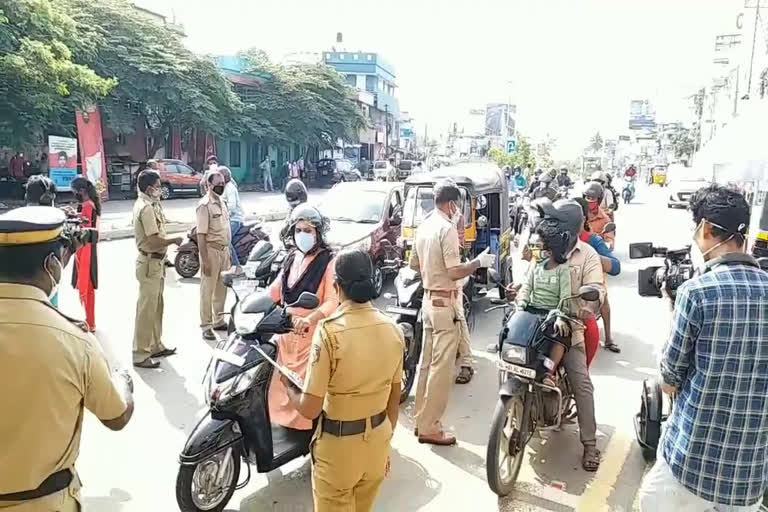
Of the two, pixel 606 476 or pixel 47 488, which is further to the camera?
pixel 606 476

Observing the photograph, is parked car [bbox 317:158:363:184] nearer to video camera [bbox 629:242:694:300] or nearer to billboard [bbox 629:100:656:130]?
video camera [bbox 629:242:694:300]

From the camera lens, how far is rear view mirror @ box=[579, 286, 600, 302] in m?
4.09

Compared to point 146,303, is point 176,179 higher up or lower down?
higher up

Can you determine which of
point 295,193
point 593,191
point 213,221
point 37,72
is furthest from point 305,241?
point 37,72

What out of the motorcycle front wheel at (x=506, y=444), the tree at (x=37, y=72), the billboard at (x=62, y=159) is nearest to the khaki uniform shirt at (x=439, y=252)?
the motorcycle front wheel at (x=506, y=444)

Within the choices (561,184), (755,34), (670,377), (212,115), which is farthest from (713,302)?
(755,34)

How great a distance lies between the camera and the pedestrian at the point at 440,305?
461cm

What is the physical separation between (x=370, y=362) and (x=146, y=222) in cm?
392

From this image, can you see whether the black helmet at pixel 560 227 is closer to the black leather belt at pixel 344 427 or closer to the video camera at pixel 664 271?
the video camera at pixel 664 271

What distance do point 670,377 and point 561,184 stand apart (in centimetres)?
1336

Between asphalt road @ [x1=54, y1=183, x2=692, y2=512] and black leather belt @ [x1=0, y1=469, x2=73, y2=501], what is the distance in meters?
1.88

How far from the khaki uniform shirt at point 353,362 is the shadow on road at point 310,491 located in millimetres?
1400

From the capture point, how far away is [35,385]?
6.32 feet

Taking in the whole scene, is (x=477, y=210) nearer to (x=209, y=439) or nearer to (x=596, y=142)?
(x=209, y=439)
